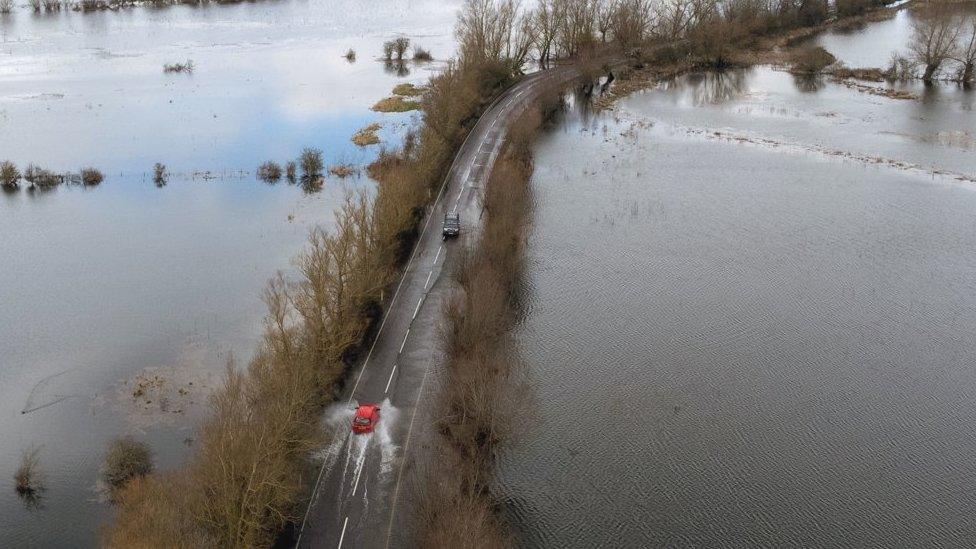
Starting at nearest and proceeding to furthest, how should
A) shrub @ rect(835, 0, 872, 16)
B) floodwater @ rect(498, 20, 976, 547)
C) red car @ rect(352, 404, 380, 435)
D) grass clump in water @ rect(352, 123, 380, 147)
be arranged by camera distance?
1. floodwater @ rect(498, 20, 976, 547)
2. red car @ rect(352, 404, 380, 435)
3. grass clump in water @ rect(352, 123, 380, 147)
4. shrub @ rect(835, 0, 872, 16)

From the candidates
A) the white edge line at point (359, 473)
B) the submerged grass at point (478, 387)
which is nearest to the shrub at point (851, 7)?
the submerged grass at point (478, 387)

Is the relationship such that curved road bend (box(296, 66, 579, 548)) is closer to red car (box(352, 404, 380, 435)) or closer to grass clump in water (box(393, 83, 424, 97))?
red car (box(352, 404, 380, 435))

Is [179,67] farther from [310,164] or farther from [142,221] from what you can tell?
[142,221]

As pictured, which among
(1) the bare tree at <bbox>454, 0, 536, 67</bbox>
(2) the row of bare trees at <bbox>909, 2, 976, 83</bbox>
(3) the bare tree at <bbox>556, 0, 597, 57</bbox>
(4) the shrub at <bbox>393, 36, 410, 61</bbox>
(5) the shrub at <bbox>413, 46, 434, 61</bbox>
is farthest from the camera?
(5) the shrub at <bbox>413, 46, 434, 61</bbox>

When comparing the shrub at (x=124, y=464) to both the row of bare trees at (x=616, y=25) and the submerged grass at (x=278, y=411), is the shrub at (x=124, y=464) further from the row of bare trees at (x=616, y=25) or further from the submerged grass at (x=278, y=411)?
the row of bare trees at (x=616, y=25)

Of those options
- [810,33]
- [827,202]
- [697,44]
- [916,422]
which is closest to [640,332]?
[916,422]

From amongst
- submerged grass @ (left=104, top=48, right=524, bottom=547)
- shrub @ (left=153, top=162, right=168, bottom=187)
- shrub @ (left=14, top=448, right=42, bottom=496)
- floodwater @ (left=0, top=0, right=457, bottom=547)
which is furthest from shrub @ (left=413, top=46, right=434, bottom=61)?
shrub @ (left=14, top=448, right=42, bottom=496)
